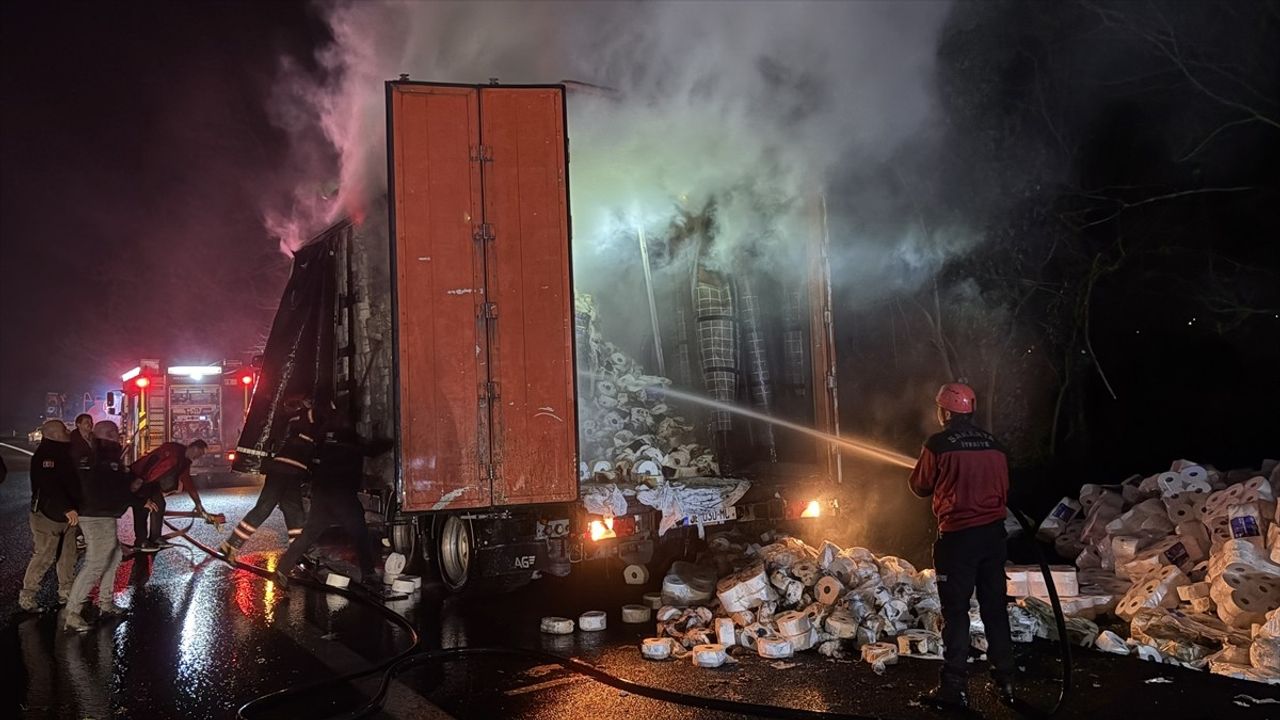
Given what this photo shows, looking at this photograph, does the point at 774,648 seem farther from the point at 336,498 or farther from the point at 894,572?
the point at 336,498

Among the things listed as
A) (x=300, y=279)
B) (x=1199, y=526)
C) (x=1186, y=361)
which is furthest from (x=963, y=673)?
(x=1186, y=361)

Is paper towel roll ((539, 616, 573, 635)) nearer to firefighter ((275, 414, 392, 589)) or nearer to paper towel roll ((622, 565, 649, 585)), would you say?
paper towel roll ((622, 565, 649, 585))

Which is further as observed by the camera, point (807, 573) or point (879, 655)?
point (807, 573)

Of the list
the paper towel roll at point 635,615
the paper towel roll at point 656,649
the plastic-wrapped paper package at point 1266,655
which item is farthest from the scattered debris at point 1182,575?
the paper towel roll at point 635,615

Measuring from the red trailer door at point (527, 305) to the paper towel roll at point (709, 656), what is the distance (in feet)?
4.95

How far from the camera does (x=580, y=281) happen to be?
10422mm

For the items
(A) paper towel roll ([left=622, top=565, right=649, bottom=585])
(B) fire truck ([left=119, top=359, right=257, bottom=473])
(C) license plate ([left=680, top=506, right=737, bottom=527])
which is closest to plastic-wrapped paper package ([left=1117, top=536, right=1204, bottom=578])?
(C) license plate ([left=680, top=506, right=737, bottom=527])

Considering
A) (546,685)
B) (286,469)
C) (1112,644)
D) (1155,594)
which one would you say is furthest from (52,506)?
(1155,594)

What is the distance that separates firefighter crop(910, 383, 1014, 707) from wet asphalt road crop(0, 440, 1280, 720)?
331mm

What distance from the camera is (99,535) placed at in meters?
6.57

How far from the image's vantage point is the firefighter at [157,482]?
9258mm

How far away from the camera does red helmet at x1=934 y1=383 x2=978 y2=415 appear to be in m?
4.44

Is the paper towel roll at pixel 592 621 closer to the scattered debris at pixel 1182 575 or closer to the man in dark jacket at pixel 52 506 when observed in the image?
the scattered debris at pixel 1182 575

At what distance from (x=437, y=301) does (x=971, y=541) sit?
12.3 feet
